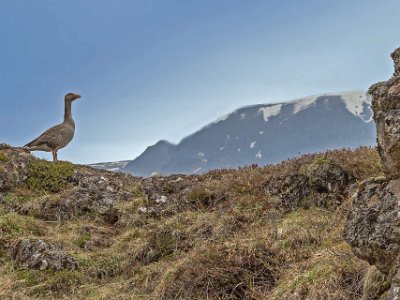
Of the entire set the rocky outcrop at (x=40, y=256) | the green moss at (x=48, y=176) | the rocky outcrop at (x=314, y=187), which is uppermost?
the green moss at (x=48, y=176)

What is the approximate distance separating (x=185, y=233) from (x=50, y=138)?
30.2 ft

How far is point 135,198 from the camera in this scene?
15.9 m

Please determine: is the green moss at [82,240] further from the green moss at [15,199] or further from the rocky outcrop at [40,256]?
the green moss at [15,199]

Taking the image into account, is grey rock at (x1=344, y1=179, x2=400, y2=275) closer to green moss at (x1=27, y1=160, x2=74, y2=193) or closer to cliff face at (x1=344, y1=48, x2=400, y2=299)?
cliff face at (x1=344, y1=48, x2=400, y2=299)

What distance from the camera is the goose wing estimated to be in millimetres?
19547

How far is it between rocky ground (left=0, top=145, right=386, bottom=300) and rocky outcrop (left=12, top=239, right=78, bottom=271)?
0.02 meters

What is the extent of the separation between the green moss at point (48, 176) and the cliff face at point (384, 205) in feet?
41.0

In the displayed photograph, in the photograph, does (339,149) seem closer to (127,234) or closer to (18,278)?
(127,234)

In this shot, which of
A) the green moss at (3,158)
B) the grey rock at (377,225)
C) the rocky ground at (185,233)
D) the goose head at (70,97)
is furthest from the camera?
the goose head at (70,97)

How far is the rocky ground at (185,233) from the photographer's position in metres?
8.57

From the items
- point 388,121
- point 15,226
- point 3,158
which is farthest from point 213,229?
point 3,158

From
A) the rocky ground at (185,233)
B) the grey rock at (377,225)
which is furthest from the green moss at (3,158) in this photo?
the grey rock at (377,225)

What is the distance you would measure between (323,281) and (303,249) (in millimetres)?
1918

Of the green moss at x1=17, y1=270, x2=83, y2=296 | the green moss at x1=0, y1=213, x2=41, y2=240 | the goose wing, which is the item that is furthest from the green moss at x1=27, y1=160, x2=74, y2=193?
the green moss at x1=17, y1=270, x2=83, y2=296
